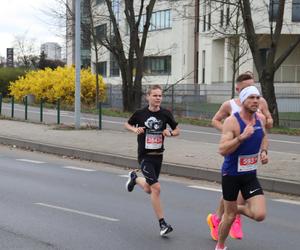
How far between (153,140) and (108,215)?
1.37 m

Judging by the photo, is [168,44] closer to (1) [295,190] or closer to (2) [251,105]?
(1) [295,190]

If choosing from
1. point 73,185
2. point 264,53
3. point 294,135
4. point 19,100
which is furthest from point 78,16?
point 264,53

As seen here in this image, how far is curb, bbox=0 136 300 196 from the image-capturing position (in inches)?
394

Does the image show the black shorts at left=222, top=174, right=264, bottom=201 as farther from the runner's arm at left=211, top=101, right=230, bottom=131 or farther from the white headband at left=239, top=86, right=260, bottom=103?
the runner's arm at left=211, top=101, right=230, bottom=131

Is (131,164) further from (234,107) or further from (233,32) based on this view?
(233,32)

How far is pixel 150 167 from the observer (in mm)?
7027

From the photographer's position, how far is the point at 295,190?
9.79 meters

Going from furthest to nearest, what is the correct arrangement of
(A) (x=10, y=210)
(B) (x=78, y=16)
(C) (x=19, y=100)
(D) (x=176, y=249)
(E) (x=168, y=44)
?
(E) (x=168, y=44)
(C) (x=19, y=100)
(B) (x=78, y=16)
(A) (x=10, y=210)
(D) (x=176, y=249)

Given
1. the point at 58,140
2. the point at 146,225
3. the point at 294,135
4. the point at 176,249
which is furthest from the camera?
the point at 294,135

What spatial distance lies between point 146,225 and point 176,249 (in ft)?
3.75

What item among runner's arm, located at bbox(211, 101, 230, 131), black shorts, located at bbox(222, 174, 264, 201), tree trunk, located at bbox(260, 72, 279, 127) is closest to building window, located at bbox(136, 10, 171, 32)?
tree trunk, located at bbox(260, 72, 279, 127)

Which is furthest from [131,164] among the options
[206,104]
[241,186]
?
[206,104]

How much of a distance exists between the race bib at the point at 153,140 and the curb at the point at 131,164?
3.67 meters

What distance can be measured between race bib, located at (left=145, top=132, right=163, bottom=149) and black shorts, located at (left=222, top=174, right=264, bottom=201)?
1.52 meters
